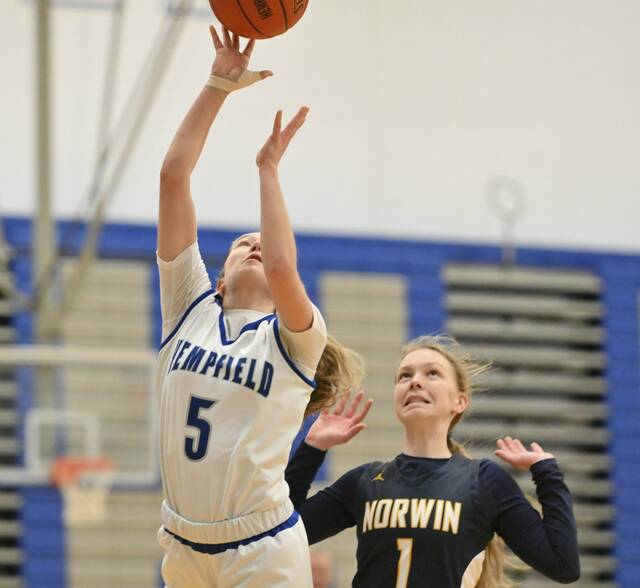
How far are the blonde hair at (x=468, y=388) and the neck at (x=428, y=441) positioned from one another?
11 cm

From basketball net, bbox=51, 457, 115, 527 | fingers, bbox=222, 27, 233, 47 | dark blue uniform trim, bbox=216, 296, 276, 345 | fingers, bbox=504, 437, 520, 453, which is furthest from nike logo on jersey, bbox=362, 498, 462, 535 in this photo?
basketball net, bbox=51, 457, 115, 527

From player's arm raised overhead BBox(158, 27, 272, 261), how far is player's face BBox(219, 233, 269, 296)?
15cm

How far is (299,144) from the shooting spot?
10.8m

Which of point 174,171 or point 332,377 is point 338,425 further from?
point 174,171

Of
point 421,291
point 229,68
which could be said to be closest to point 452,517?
point 229,68

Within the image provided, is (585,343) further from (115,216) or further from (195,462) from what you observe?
(195,462)

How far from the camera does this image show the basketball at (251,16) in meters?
3.61

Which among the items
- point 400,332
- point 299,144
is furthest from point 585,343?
point 299,144

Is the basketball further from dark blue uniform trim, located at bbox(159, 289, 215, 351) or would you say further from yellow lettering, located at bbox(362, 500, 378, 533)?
yellow lettering, located at bbox(362, 500, 378, 533)

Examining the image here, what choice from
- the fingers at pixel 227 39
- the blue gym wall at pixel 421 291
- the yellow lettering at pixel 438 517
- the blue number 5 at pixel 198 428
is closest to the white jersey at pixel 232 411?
the blue number 5 at pixel 198 428

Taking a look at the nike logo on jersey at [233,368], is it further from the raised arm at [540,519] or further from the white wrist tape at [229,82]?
the raised arm at [540,519]

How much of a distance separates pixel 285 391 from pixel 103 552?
23.9 ft

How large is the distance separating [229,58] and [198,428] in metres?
0.96

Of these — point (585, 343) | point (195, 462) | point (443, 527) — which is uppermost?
point (195, 462)
